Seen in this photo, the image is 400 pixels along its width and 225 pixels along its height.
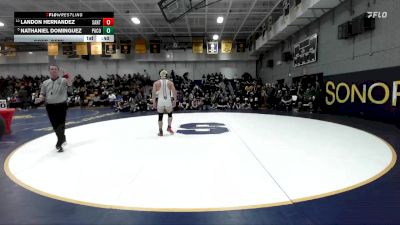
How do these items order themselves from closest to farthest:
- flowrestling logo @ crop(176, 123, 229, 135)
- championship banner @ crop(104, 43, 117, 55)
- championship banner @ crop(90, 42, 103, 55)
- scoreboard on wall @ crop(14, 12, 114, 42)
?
flowrestling logo @ crop(176, 123, 229, 135) → scoreboard on wall @ crop(14, 12, 114, 42) → championship banner @ crop(90, 42, 103, 55) → championship banner @ crop(104, 43, 117, 55)

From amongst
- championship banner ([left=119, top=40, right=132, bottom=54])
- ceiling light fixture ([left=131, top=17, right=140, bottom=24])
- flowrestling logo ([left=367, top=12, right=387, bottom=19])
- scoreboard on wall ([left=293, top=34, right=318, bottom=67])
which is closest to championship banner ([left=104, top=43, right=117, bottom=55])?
championship banner ([left=119, top=40, right=132, bottom=54])

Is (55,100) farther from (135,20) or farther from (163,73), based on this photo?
(135,20)

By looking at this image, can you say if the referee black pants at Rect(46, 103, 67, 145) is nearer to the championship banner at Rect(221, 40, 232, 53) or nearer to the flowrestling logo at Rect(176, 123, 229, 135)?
the flowrestling logo at Rect(176, 123, 229, 135)

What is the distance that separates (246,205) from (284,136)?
13.6ft

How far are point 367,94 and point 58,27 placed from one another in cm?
1106

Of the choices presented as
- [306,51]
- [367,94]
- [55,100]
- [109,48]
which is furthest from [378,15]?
[109,48]

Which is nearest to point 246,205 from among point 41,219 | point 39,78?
point 41,219

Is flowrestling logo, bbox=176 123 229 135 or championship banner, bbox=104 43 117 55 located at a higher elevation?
championship banner, bbox=104 43 117 55

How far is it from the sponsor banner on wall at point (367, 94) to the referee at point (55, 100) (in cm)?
896

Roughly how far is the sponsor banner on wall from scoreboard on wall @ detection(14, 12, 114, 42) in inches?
368

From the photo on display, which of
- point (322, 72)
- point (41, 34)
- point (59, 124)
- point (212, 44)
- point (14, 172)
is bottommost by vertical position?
point (14, 172)

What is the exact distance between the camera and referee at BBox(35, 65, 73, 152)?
17.1 feet

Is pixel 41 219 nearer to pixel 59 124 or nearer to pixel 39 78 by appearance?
pixel 59 124

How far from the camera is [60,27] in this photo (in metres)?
9.77
